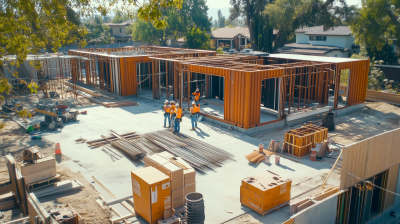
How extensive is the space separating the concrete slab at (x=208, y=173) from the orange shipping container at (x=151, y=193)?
1.66 m

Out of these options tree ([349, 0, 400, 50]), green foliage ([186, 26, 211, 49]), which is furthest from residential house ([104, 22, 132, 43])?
tree ([349, 0, 400, 50])

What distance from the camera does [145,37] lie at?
69.1 m

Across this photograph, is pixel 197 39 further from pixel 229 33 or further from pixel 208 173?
pixel 208 173

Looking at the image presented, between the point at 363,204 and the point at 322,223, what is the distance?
262 cm

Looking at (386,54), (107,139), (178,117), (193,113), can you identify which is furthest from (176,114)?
(386,54)

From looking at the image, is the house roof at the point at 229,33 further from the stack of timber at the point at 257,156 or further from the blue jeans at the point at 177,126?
the stack of timber at the point at 257,156

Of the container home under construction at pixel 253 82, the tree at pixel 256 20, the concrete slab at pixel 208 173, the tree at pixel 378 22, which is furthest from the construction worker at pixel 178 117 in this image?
the tree at pixel 256 20

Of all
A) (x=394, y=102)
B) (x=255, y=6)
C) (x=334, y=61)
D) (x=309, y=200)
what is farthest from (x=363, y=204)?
(x=255, y=6)

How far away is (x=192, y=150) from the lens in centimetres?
1602

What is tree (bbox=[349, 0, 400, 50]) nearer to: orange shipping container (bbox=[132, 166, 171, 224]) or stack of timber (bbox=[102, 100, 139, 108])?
stack of timber (bbox=[102, 100, 139, 108])

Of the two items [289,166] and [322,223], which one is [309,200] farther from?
[289,166]

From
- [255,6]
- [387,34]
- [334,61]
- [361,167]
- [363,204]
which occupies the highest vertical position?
[255,6]

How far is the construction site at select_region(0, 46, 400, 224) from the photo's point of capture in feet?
33.9

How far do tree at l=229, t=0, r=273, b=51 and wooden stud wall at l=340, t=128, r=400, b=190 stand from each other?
39537 millimetres
